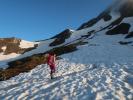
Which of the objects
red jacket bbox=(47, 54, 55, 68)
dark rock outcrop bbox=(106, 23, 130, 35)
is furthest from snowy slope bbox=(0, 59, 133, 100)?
dark rock outcrop bbox=(106, 23, 130, 35)

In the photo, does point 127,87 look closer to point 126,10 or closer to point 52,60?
point 52,60

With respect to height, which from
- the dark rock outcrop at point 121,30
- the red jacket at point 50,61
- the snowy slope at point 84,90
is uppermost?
the dark rock outcrop at point 121,30

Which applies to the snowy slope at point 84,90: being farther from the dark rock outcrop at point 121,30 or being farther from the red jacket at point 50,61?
the dark rock outcrop at point 121,30

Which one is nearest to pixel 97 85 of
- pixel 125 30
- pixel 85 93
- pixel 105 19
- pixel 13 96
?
pixel 85 93

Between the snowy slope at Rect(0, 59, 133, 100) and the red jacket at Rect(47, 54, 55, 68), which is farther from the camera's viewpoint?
the red jacket at Rect(47, 54, 55, 68)

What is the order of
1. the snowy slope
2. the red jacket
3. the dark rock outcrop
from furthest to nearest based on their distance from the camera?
the dark rock outcrop
the red jacket
the snowy slope

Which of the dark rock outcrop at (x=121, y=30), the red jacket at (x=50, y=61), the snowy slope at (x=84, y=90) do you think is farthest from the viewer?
the dark rock outcrop at (x=121, y=30)

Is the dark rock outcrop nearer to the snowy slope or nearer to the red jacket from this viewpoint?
the red jacket

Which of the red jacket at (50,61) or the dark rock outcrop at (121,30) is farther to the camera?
the dark rock outcrop at (121,30)

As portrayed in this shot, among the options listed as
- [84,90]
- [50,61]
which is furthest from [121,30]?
[84,90]

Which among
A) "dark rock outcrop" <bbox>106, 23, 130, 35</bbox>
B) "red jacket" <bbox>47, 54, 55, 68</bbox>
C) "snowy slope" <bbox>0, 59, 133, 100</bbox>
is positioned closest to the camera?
"snowy slope" <bbox>0, 59, 133, 100</bbox>

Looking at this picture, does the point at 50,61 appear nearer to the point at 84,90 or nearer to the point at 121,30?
the point at 84,90

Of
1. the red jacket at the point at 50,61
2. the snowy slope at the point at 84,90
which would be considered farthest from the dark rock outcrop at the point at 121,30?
the snowy slope at the point at 84,90

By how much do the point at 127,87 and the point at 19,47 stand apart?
86208 mm
